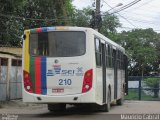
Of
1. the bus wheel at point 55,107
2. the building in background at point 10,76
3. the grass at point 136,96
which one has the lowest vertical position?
the grass at point 136,96

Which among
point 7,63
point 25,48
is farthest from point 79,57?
point 7,63

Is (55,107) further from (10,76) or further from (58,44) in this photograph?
(10,76)

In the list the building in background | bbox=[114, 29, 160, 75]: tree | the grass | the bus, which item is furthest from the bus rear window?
bbox=[114, 29, 160, 75]: tree

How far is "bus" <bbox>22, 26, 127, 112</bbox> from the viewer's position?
53.8ft

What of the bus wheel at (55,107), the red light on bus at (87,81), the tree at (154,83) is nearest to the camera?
the red light on bus at (87,81)

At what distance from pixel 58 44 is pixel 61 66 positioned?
811 mm

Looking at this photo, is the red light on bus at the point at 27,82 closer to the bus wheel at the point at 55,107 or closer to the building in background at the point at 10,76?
the bus wheel at the point at 55,107

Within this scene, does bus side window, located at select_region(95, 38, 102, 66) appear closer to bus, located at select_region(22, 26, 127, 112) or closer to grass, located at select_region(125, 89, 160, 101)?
bus, located at select_region(22, 26, 127, 112)

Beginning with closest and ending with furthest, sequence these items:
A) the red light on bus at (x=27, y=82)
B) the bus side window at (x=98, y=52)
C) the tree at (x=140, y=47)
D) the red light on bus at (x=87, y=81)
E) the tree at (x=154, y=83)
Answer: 1. the red light on bus at (x=87, y=81)
2. the red light on bus at (x=27, y=82)
3. the bus side window at (x=98, y=52)
4. the tree at (x=154, y=83)
5. the tree at (x=140, y=47)

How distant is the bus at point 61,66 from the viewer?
1639cm

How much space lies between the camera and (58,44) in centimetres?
1673

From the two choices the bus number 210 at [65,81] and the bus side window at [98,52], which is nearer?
the bus number 210 at [65,81]

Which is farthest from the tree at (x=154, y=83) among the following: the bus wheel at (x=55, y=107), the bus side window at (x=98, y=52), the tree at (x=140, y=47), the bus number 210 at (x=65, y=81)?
the tree at (x=140, y=47)

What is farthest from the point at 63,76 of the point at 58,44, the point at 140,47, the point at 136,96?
the point at 140,47
